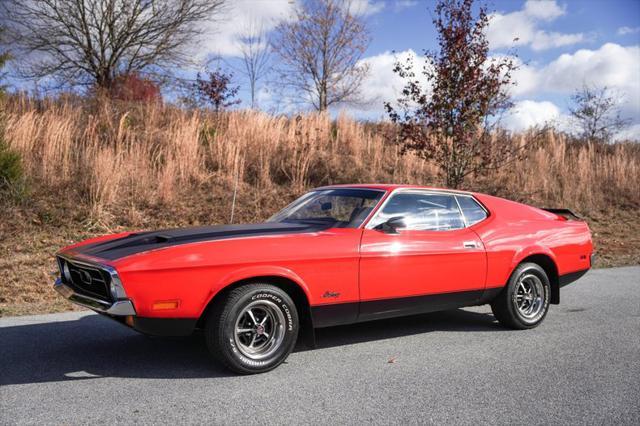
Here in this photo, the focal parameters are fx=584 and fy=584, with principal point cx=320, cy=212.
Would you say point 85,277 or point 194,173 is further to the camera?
point 194,173

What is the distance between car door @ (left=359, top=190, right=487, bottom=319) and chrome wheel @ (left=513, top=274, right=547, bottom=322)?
60cm

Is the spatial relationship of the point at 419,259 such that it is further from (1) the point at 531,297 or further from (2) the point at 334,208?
(1) the point at 531,297

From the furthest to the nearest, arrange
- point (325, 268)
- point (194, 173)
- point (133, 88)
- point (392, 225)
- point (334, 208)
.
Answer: point (133, 88) → point (194, 173) → point (334, 208) → point (392, 225) → point (325, 268)

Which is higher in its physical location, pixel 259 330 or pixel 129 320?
pixel 129 320

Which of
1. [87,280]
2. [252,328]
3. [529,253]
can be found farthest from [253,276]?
[529,253]

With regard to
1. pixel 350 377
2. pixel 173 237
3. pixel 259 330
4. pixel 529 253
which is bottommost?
pixel 350 377

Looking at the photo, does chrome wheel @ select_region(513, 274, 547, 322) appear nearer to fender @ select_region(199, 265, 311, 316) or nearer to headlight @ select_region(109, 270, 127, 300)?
fender @ select_region(199, 265, 311, 316)

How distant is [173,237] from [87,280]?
70 cm

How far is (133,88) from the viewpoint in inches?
721

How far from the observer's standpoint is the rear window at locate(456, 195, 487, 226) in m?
5.68

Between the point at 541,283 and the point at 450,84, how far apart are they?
513 cm

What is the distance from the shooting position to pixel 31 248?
9062 mm

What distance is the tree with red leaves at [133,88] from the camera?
17500 mm

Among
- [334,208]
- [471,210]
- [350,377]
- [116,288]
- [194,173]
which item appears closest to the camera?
[116,288]
